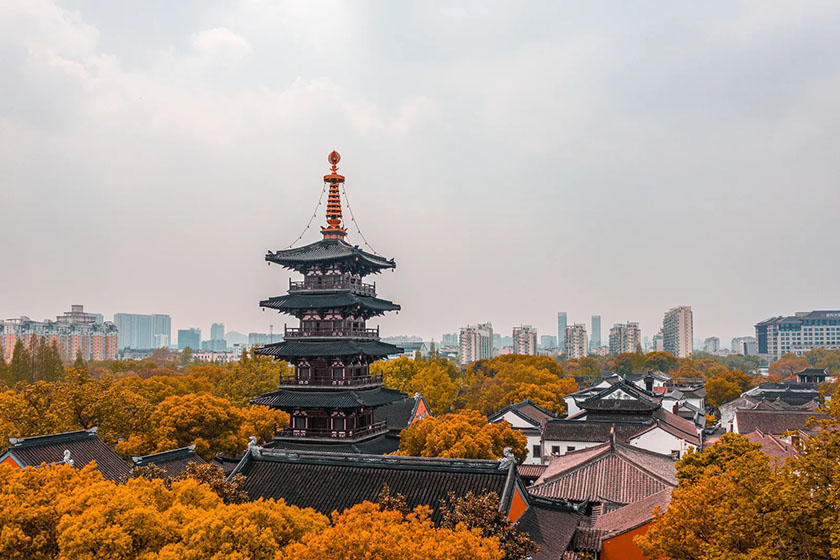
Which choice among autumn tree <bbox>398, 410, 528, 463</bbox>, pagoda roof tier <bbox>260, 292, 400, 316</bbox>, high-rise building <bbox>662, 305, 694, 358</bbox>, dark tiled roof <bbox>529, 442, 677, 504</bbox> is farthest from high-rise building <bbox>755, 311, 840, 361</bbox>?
pagoda roof tier <bbox>260, 292, 400, 316</bbox>

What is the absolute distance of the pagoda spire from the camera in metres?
32.5

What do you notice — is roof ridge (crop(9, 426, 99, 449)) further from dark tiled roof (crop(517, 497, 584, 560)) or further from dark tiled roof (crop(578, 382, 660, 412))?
dark tiled roof (crop(578, 382, 660, 412))

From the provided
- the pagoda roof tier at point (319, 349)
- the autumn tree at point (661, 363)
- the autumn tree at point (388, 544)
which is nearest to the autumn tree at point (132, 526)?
the autumn tree at point (388, 544)

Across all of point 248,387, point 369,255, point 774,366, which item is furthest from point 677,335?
point 369,255

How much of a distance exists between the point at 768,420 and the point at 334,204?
4257cm

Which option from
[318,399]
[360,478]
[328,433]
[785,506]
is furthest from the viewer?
[328,433]

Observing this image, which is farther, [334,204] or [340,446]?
[334,204]

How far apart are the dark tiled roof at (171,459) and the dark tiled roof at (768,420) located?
A: 4367cm

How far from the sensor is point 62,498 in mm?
13016

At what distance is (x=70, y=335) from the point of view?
148 meters

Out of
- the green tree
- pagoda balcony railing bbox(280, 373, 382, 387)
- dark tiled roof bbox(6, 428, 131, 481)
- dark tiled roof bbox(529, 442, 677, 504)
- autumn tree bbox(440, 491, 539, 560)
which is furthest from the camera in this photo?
the green tree

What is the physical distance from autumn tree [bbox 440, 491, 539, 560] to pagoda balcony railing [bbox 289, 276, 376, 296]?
16901 millimetres

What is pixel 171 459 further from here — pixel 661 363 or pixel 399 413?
pixel 661 363

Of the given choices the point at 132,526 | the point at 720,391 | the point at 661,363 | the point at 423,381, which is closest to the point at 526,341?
the point at 661,363
